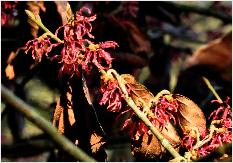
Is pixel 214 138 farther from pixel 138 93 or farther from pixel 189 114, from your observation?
pixel 138 93

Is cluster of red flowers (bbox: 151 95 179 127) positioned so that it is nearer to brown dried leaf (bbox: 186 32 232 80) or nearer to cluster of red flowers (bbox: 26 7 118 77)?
cluster of red flowers (bbox: 26 7 118 77)

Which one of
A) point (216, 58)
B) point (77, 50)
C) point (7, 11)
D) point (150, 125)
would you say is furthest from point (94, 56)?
point (7, 11)

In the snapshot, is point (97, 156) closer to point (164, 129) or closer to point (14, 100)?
→ point (164, 129)

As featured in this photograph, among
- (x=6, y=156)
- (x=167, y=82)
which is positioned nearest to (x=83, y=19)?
(x=6, y=156)

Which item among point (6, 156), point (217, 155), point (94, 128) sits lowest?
point (217, 155)

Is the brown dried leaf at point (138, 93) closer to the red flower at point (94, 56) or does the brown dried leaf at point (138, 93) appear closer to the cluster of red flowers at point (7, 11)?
→ the red flower at point (94, 56)

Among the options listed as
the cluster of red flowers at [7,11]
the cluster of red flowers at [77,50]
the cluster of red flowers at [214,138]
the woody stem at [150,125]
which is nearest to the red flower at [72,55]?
the cluster of red flowers at [77,50]
